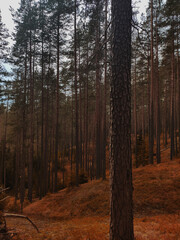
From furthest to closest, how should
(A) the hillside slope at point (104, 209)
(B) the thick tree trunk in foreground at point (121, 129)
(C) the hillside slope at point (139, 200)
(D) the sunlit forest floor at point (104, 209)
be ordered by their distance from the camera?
(C) the hillside slope at point (139, 200) < (D) the sunlit forest floor at point (104, 209) < (A) the hillside slope at point (104, 209) < (B) the thick tree trunk in foreground at point (121, 129)

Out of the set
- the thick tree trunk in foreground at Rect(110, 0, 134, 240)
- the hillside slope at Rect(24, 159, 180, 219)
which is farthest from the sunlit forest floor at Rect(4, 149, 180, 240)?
the thick tree trunk in foreground at Rect(110, 0, 134, 240)

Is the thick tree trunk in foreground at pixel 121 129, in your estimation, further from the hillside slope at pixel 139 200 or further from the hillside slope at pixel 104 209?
the hillside slope at pixel 139 200

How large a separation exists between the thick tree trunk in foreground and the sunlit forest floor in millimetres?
1802

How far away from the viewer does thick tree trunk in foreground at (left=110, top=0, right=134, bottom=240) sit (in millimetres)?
3305

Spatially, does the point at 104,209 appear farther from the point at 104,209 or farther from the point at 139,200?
the point at 139,200

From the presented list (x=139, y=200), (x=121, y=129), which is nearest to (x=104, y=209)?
(x=139, y=200)

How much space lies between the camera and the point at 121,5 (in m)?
3.57

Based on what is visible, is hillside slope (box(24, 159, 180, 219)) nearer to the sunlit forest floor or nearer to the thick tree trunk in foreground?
the sunlit forest floor

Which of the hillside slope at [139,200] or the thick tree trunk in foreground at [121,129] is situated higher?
the thick tree trunk in foreground at [121,129]

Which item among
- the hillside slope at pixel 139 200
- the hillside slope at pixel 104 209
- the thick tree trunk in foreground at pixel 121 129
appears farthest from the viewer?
the hillside slope at pixel 139 200

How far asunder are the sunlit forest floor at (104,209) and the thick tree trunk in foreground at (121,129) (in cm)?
180

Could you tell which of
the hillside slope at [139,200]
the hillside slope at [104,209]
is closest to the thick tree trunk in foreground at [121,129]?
the hillside slope at [104,209]

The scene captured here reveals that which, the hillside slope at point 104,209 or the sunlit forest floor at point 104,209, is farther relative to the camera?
the sunlit forest floor at point 104,209

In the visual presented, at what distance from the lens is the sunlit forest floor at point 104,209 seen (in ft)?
18.9
